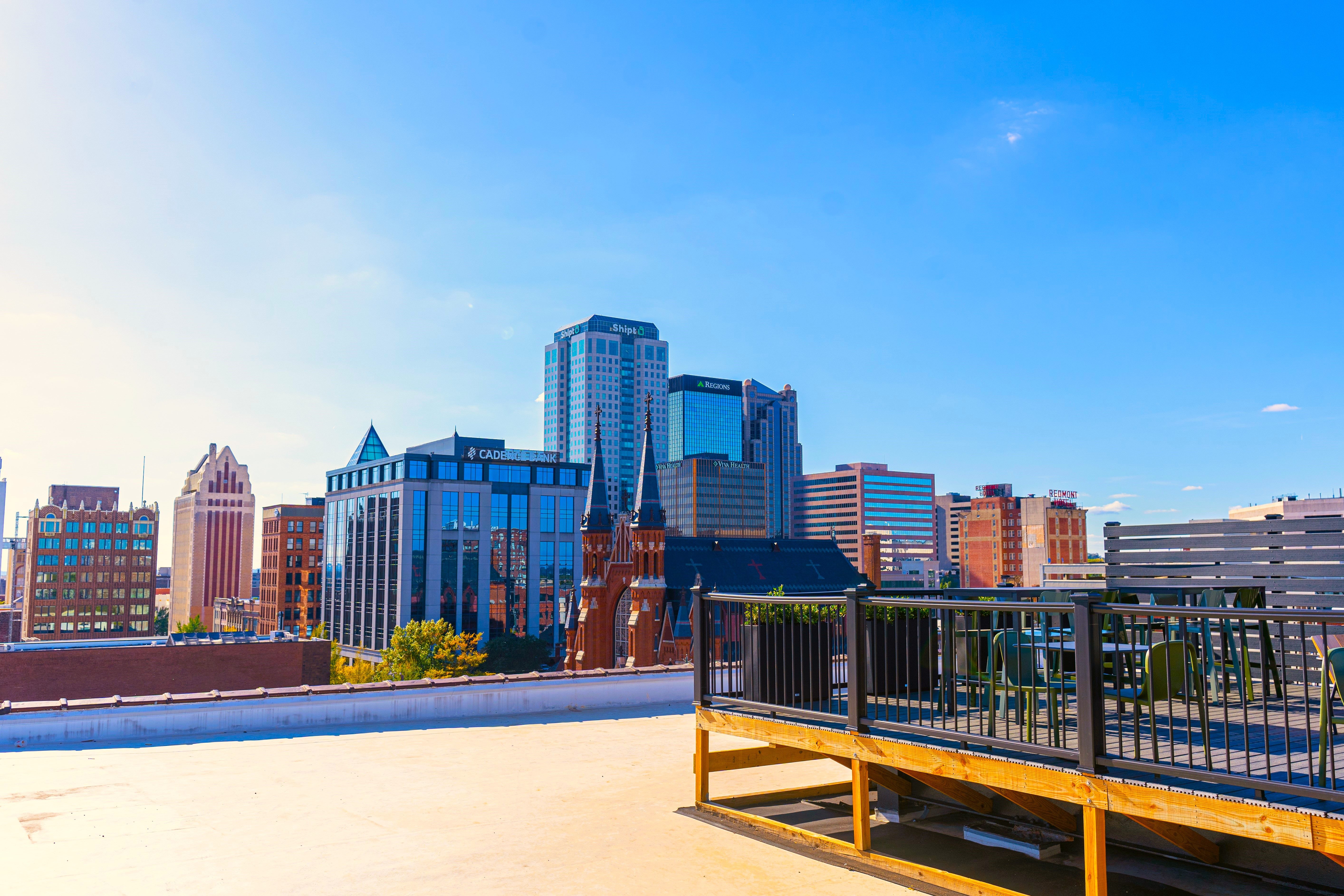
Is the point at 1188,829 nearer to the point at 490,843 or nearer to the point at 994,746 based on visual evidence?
the point at 994,746

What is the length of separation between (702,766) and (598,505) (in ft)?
196

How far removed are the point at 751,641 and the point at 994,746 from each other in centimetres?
284

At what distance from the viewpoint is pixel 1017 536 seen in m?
167

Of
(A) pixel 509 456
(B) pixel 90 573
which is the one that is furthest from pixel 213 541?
(A) pixel 509 456

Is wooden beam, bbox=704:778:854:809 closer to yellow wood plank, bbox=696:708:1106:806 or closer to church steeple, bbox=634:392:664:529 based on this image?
yellow wood plank, bbox=696:708:1106:806

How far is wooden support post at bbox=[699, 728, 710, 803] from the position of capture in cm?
898

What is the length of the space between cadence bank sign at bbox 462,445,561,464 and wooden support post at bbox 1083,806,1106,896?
10656 centimetres

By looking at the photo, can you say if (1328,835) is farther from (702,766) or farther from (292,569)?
(292,569)

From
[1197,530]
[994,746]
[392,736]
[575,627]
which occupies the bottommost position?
[575,627]

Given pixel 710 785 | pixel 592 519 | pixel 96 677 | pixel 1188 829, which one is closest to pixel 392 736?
pixel 710 785

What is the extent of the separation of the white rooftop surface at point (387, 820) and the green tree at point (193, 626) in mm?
140648

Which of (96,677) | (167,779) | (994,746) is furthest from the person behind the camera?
(96,677)

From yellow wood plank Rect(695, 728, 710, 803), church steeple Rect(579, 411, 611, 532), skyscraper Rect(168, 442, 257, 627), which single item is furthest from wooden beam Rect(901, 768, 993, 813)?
skyscraper Rect(168, 442, 257, 627)

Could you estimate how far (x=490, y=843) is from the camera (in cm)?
760
